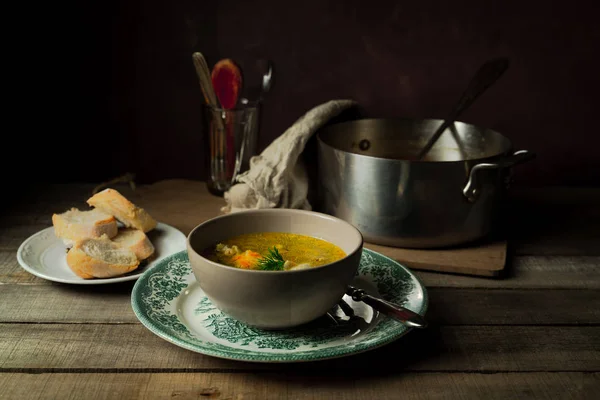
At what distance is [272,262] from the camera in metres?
1.07

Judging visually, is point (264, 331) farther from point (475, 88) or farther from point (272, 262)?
point (475, 88)

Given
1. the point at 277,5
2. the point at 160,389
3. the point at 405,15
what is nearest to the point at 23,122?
the point at 277,5

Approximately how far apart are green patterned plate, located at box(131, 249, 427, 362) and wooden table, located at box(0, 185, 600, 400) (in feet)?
0.12

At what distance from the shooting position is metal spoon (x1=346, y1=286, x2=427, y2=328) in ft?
3.24

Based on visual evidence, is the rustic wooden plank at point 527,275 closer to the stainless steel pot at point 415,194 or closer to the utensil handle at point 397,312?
the stainless steel pot at point 415,194

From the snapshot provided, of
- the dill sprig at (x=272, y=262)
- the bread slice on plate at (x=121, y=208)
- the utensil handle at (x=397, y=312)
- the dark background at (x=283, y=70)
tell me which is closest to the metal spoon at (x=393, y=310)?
the utensil handle at (x=397, y=312)

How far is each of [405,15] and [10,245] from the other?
3.63ft

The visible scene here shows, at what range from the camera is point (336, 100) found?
5.81 ft

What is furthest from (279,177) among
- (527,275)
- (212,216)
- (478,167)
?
(527,275)

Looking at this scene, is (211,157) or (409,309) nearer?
(409,309)

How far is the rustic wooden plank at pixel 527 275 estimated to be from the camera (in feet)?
4.35

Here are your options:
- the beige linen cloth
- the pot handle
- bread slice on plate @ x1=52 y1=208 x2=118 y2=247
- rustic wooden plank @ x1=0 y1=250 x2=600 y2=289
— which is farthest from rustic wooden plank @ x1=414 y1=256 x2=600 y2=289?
bread slice on plate @ x1=52 y1=208 x2=118 y2=247

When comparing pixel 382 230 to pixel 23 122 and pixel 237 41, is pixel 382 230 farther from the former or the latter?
pixel 23 122

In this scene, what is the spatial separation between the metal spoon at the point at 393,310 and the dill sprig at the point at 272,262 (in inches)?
4.4
